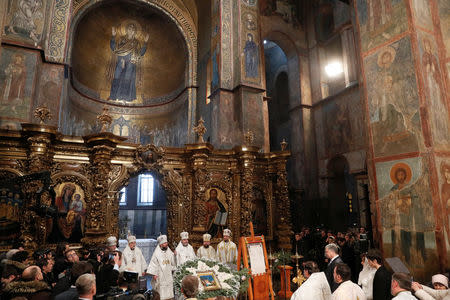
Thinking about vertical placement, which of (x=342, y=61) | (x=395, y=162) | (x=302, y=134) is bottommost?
(x=395, y=162)

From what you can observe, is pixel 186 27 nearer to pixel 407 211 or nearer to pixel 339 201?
pixel 339 201

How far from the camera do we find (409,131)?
721 cm

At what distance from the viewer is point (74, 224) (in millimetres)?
8789

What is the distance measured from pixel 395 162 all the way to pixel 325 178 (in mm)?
7355

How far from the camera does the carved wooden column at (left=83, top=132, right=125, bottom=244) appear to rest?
8664mm

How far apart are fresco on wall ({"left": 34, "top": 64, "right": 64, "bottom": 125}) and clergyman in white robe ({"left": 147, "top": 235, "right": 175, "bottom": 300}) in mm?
6435

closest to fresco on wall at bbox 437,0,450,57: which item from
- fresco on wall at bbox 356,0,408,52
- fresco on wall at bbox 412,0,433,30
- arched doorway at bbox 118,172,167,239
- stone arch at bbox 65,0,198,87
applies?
fresco on wall at bbox 412,0,433,30

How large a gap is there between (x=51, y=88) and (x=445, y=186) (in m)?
12.3

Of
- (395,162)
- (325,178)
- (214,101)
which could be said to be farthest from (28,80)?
(325,178)

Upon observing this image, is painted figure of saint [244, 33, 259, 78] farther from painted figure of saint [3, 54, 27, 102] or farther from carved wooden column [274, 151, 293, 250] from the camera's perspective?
painted figure of saint [3, 54, 27, 102]

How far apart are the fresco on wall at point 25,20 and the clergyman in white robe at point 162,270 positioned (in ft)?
26.5

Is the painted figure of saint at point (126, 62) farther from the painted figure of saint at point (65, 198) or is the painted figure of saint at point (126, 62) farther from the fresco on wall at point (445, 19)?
the fresco on wall at point (445, 19)

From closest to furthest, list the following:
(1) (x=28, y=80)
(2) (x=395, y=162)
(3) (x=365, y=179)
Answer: (2) (x=395, y=162)
(1) (x=28, y=80)
(3) (x=365, y=179)

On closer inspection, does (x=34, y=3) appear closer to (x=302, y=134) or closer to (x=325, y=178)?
(x=302, y=134)
